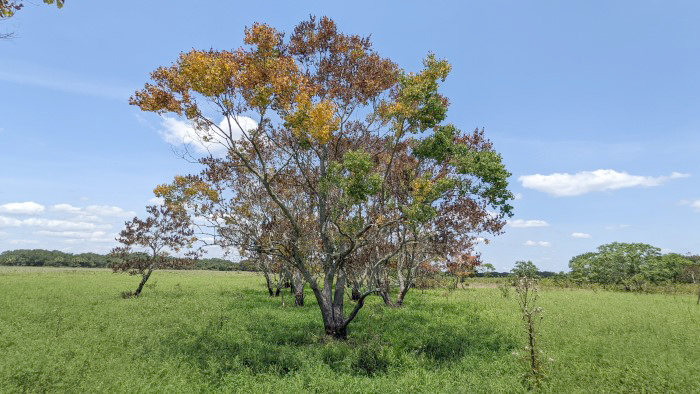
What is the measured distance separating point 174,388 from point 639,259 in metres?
69.8

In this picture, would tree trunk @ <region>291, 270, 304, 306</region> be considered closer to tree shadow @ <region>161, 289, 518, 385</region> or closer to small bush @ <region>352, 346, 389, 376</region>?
tree shadow @ <region>161, 289, 518, 385</region>

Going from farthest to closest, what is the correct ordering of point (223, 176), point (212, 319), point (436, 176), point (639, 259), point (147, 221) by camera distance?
point (639, 259) → point (147, 221) → point (436, 176) → point (212, 319) → point (223, 176)

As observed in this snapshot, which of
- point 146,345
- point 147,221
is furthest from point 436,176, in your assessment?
point 147,221

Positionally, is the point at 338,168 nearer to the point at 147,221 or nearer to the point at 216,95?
the point at 216,95

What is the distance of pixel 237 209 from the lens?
2395 centimetres

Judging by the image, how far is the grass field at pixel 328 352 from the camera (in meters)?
11.7

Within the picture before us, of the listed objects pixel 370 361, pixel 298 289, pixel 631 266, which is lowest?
pixel 370 361

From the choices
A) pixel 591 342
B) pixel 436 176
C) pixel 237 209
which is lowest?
pixel 591 342

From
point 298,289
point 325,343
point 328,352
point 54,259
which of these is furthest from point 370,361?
point 54,259

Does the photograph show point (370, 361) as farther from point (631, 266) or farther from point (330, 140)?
point (631, 266)

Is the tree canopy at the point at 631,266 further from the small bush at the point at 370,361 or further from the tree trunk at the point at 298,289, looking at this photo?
the small bush at the point at 370,361

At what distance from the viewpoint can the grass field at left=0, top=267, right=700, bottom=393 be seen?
11.7m

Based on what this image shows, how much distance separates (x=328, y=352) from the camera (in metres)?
15.0

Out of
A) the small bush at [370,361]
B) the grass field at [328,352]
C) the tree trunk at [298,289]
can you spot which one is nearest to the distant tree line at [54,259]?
the tree trunk at [298,289]
